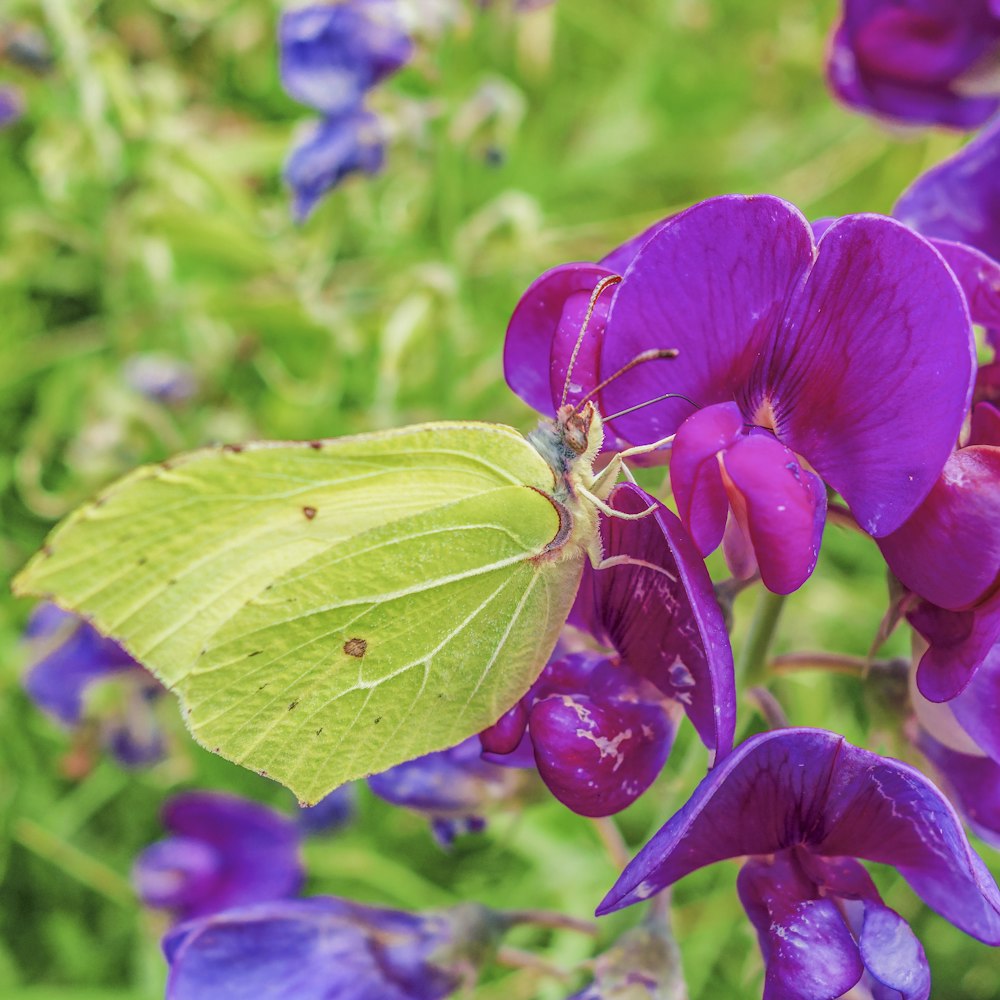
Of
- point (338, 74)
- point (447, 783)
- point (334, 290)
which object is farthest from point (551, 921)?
point (334, 290)

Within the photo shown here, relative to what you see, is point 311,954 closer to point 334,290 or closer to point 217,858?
point 217,858

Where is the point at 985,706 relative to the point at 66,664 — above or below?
above

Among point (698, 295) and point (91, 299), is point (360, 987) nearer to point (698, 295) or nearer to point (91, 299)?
point (698, 295)

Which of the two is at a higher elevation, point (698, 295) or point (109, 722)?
point (698, 295)

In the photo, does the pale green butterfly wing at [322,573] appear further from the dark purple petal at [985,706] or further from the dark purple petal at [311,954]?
the dark purple petal at [985,706]

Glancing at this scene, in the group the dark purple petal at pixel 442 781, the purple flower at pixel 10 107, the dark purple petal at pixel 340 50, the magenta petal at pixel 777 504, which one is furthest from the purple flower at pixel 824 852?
the purple flower at pixel 10 107

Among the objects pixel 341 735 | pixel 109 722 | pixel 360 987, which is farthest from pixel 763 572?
pixel 109 722

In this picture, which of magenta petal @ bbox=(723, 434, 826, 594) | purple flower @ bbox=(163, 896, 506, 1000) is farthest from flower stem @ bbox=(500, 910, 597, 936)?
magenta petal @ bbox=(723, 434, 826, 594)
